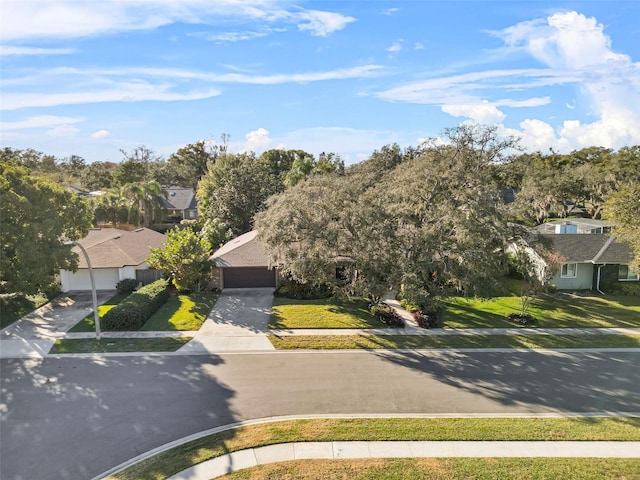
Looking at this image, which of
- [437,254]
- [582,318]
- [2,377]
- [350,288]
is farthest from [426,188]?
[2,377]

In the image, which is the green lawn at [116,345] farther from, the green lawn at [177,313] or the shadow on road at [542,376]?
the shadow on road at [542,376]

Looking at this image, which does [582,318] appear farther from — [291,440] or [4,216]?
[4,216]

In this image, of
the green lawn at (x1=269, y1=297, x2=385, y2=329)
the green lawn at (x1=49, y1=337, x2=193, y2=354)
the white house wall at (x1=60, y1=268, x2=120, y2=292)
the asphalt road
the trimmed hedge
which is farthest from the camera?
the white house wall at (x1=60, y1=268, x2=120, y2=292)

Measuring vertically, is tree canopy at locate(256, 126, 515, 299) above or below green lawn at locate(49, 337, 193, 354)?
above

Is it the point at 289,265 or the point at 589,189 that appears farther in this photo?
the point at 589,189

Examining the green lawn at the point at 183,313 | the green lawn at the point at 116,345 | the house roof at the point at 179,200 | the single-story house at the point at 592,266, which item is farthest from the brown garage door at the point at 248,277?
the house roof at the point at 179,200

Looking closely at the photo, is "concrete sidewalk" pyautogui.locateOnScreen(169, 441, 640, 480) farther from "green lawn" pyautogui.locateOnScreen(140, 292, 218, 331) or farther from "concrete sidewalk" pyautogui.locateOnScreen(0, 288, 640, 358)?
"green lawn" pyautogui.locateOnScreen(140, 292, 218, 331)

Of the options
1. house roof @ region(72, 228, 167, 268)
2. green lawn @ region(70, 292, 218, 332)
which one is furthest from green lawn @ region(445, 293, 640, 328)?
house roof @ region(72, 228, 167, 268)
